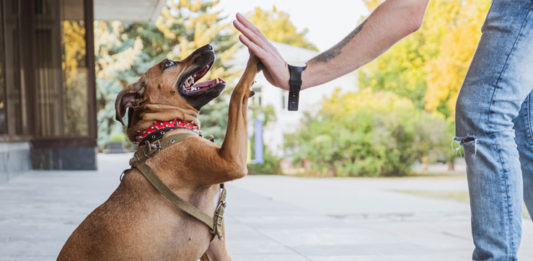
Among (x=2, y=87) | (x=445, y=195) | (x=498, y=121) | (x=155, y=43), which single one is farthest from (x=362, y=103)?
(x=498, y=121)

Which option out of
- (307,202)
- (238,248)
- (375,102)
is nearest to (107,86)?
(375,102)

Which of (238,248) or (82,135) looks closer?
(238,248)

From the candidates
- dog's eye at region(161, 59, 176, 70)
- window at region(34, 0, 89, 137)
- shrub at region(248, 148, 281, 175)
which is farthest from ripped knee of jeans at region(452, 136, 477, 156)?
shrub at region(248, 148, 281, 175)

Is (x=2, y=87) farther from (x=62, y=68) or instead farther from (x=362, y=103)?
(x=362, y=103)

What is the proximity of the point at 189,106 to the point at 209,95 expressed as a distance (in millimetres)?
105

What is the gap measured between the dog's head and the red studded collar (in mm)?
76

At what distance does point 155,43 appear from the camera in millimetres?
28297

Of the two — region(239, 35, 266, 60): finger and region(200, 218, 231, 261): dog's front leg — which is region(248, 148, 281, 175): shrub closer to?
region(200, 218, 231, 261): dog's front leg

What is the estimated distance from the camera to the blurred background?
4879 mm

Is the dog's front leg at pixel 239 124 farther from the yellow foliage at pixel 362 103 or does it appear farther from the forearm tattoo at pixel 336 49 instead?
the yellow foliage at pixel 362 103

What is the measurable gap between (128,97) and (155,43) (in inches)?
1043

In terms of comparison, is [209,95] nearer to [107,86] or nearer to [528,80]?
[528,80]

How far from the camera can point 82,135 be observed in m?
12.0

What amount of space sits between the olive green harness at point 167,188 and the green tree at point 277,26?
4241cm
